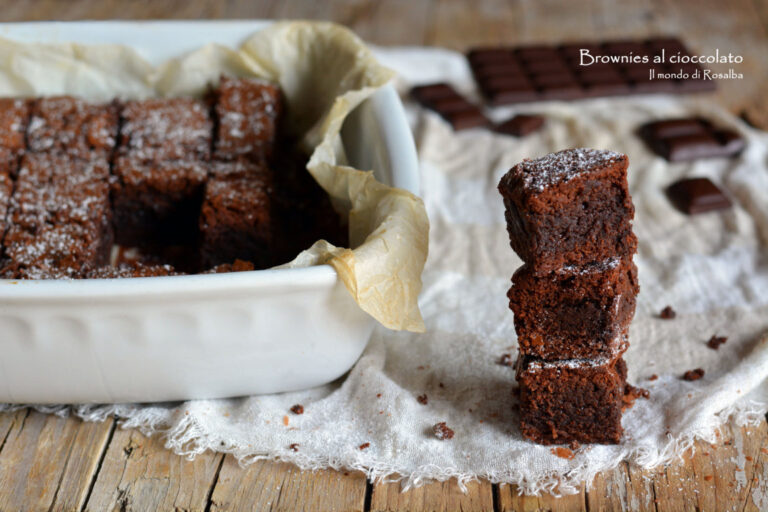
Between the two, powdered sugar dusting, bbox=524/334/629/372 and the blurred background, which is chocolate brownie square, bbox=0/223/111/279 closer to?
powdered sugar dusting, bbox=524/334/629/372

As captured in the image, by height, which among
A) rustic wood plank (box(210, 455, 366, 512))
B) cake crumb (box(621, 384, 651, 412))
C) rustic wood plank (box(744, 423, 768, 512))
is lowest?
rustic wood plank (box(210, 455, 366, 512))

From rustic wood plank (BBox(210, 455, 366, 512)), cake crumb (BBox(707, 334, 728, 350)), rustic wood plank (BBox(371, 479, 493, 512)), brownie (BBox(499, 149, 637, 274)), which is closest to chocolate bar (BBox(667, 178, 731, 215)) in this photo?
cake crumb (BBox(707, 334, 728, 350))

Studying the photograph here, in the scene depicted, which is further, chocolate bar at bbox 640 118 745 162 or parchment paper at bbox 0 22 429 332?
chocolate bar at bbox 640 118 745 162

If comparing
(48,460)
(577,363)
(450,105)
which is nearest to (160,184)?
(48,460)

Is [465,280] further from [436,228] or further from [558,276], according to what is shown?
[558,276]

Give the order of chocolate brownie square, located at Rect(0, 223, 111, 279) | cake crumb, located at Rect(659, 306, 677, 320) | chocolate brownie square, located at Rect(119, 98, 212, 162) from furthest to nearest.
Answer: chocolate brownie square, located at Rect(119, 98, 212, 162) → cake crumb, located at Rect(659, 306, 677, 320) → chocolate brownie square, located at Rect(0, 223, 111, 279)

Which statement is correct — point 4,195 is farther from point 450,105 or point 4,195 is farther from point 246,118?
point 450,105

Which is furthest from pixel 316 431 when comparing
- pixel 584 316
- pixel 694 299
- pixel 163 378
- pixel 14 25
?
pixel 14 25

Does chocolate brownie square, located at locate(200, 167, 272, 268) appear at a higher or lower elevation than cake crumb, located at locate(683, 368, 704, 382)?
lower
